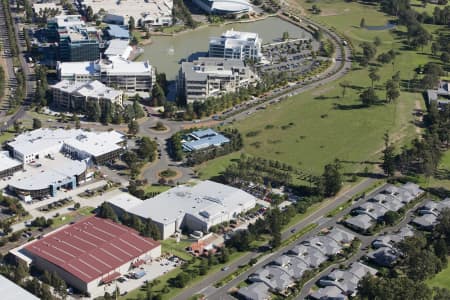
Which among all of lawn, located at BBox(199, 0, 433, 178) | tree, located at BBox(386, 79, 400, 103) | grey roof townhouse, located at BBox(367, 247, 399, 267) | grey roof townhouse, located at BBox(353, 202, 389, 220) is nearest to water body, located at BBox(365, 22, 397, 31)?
lawn, located at BBox(199, 0, 433, 178)

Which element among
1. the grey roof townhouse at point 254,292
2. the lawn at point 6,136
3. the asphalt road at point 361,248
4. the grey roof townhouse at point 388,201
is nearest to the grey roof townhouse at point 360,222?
the asphalt road at point 361,248

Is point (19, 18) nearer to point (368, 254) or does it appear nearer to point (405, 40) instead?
point (405, 40)

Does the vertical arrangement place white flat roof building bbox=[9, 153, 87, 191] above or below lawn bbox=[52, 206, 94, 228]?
above

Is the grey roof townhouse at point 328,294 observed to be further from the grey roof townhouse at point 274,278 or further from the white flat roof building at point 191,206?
the white flat roof building at point 191,206

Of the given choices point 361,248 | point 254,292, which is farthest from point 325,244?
point 254,292

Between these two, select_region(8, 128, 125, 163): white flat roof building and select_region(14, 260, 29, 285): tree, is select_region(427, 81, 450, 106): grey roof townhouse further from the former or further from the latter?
select_region(14, 260, 29, 285): tree
